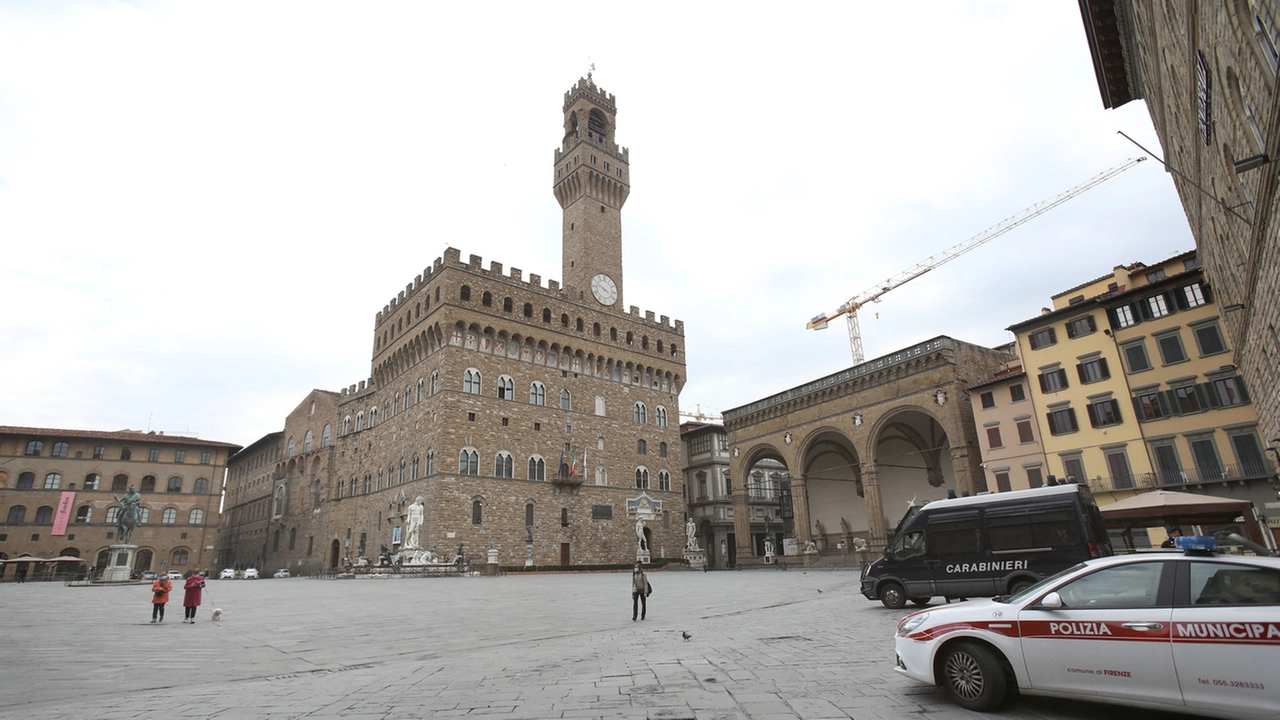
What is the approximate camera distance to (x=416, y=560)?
31.9 meters

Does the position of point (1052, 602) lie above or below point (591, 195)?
below

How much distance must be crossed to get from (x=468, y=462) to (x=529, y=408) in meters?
5.25

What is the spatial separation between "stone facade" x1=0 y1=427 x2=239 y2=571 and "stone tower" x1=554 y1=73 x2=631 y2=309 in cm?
3743

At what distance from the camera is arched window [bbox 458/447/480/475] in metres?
35.0

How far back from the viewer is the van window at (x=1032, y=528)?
11.6 metres

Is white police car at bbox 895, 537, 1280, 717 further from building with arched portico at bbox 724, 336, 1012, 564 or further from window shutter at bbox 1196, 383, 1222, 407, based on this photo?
building with arched portico at bbox 724, 336, 1012, 564

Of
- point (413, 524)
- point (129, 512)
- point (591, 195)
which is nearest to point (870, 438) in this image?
point (413, 524)

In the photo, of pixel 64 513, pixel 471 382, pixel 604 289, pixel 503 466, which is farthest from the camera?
pixel 64 513

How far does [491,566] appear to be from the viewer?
3350cm

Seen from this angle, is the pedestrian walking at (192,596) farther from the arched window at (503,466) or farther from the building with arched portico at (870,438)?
the building with arched portico at (870,438)

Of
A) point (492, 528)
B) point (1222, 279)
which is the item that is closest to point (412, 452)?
point (492, 528)

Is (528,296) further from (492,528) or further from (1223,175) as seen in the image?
(1223,175)

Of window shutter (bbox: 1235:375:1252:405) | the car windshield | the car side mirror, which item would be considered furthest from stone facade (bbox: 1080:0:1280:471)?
the car side mirror

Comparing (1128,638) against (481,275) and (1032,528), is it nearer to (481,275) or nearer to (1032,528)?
(1032,528)
